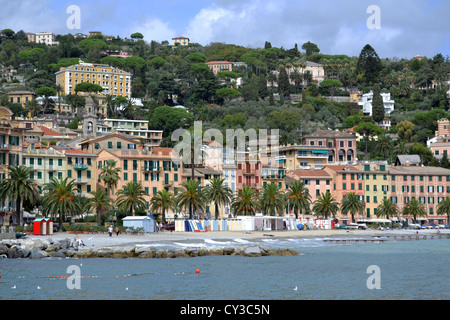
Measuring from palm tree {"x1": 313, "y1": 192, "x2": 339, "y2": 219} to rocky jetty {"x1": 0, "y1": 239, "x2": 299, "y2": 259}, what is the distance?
42997 mm

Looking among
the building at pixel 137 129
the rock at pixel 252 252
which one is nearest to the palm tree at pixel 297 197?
the rock at pixel 252 252

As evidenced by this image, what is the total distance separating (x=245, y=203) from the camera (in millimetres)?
103625

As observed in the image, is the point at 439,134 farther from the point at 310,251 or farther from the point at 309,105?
the point at 310,251

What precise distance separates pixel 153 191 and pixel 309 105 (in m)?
98.2

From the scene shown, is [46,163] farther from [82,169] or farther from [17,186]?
[17,186]

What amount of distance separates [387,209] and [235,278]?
241 ft

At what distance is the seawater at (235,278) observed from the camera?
46.6 metres

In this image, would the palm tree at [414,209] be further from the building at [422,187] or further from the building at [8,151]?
the building at [8,151]

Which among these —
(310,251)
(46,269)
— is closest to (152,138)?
(310,251)

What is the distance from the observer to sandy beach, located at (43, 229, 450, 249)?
74.1 m

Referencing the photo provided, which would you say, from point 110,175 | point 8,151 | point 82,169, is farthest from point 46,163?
point 8,151

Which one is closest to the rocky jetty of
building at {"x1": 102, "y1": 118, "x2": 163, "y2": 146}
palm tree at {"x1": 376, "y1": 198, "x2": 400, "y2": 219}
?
palm tree at {"x1": 376, "y1": 198, "x2": 400, "y2": 219}

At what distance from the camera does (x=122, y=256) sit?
219 feet

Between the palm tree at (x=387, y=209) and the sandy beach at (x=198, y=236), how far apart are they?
36.6 feet
